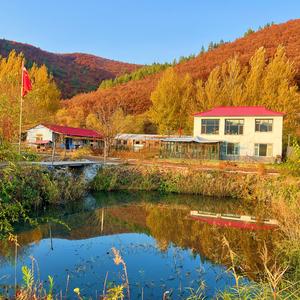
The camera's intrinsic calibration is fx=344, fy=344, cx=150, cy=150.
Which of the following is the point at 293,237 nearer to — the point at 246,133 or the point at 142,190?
the point at 142,190

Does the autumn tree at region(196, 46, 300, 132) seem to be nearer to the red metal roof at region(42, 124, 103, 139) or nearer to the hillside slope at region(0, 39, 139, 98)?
the red metal roof at region(42, 124, 103, 139)

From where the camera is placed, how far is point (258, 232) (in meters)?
11.8

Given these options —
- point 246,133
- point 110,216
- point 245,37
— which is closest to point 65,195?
point 110,216

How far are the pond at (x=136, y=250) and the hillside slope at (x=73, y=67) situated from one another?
65144 mm

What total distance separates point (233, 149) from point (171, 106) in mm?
11579

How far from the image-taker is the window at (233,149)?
29.9 m

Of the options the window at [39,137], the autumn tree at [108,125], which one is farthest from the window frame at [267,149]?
the window at [39,137]

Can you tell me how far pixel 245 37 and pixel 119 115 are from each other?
45.4 metres

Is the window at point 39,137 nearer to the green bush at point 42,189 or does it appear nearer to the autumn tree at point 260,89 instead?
the autumn tree at point 260,89

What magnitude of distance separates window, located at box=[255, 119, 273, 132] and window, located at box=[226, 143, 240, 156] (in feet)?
7.14

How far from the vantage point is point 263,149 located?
95.0ft

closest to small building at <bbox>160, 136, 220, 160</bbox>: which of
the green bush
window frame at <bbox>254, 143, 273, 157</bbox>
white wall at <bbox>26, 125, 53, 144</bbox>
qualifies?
window frame at <bbox>254, 143, 273, 157</bbox>

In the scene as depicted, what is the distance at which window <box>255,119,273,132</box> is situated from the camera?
94.0 ft

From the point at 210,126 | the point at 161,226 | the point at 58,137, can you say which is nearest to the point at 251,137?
the point at 210,126
